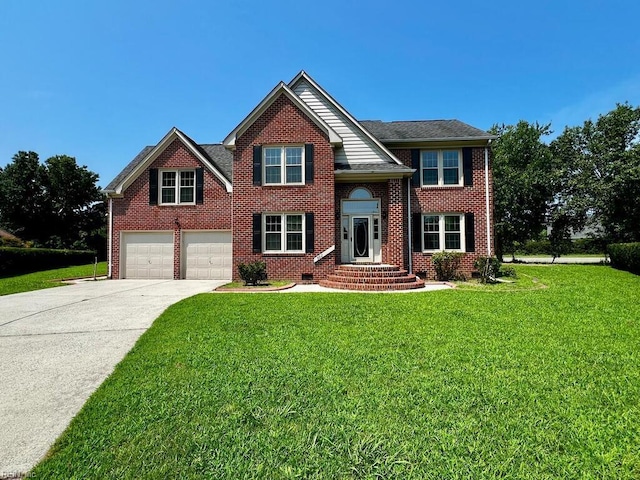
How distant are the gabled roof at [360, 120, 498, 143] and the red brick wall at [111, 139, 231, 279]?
7768 mm

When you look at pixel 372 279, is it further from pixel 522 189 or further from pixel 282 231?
pixel 522 189

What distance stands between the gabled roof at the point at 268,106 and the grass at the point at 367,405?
29.8 ft

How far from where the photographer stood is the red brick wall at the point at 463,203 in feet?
42.7

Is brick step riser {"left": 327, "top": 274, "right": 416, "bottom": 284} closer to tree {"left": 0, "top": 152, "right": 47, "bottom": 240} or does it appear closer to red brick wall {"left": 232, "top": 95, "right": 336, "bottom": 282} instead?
red brick wall {"left": 232, "top": 95, "right": 336, "bottom": 282}

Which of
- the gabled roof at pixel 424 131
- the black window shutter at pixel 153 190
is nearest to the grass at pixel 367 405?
the gabled roof at pixel 424 131

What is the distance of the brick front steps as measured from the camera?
1023 cm

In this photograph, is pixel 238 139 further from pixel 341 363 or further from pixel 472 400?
pixel 472 400

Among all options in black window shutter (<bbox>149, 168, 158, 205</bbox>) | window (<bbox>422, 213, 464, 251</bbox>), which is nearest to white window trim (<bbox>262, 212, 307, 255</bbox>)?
window (<bbox>422, 213, 464, 251</bbox>)

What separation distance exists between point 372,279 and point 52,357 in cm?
830

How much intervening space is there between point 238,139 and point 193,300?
23.7 ft

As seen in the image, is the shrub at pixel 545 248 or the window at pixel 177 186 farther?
the shrub at pixel 545 248

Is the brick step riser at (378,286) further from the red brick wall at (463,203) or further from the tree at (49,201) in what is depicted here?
the tree at (49,201)

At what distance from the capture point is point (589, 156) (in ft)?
78.5

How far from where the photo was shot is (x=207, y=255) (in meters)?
14.5
